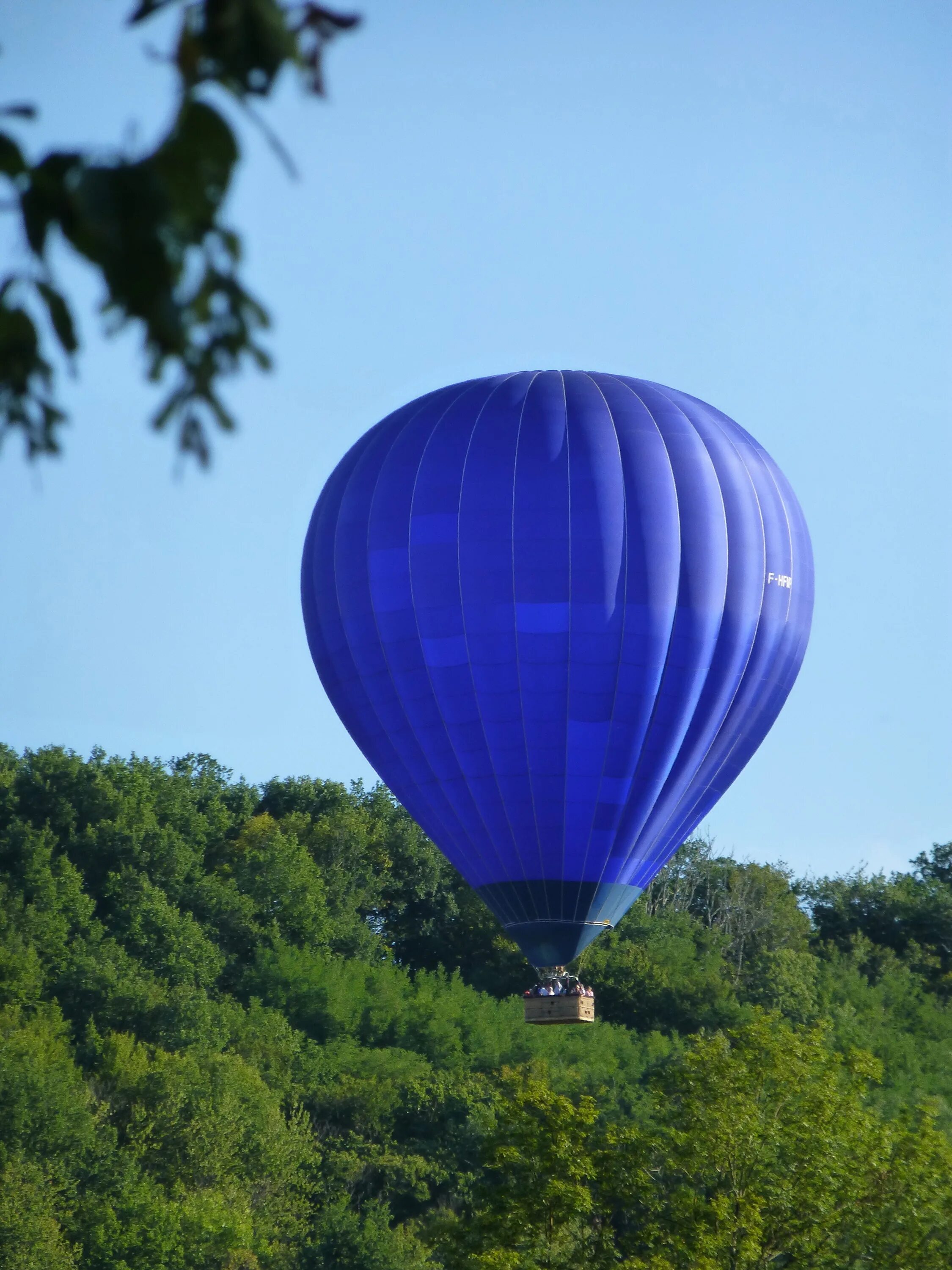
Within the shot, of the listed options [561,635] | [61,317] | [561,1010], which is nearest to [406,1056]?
[561,1010]

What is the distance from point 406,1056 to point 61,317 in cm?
5569

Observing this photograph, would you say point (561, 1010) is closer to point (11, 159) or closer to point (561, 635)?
point (561, 635)

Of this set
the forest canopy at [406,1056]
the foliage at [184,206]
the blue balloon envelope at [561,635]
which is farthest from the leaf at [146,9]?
the blue balloon envelope at [561,635]

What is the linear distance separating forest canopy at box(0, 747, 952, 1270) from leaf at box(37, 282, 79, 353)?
76.4 ft

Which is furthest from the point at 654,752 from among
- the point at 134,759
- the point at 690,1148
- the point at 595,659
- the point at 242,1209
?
the point at 134,759

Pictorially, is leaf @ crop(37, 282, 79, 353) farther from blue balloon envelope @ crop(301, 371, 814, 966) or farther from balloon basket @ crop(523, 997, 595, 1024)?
balloon basket @ crop(523, 997, 595, 1024)

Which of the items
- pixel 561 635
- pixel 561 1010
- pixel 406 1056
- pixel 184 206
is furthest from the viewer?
pixel 406 1056

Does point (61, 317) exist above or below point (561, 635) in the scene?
below

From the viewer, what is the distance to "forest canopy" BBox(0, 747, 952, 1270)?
27.6 meters

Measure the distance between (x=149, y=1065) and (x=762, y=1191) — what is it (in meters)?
29.3

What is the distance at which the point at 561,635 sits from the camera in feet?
Answer: 101

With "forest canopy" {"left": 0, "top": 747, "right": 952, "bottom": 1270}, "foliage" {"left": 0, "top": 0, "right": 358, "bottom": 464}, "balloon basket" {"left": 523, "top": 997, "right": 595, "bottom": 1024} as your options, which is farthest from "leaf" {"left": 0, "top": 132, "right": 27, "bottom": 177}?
"balloon basket" {"left": 523, "top": 997, "right": 595, "bottom": 1024}

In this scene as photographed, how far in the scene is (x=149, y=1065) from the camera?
53.2 metres

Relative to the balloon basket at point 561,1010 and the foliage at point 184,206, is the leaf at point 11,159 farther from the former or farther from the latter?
the balloon basket at point 561,1010
